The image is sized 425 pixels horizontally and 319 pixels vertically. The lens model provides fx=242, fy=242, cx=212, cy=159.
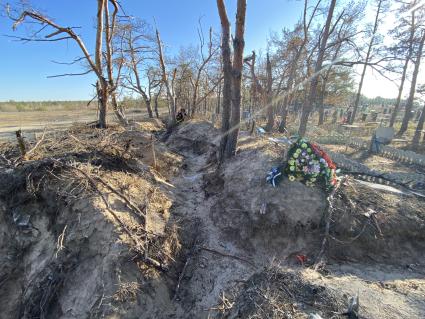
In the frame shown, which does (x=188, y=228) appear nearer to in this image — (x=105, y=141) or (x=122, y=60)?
(x=105, y=141)

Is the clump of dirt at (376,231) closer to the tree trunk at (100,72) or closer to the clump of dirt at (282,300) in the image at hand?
the clump of dirt at (282,300)

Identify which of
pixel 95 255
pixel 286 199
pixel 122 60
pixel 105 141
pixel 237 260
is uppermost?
pixel 122 60

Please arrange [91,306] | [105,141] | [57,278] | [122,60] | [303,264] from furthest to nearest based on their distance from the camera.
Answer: [122,60], [105,141], [303,264], [57,278], [91,306]

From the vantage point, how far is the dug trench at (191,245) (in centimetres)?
302

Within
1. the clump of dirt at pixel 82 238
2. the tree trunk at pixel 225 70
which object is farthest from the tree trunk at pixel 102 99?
the tree trunk at pixel 225 70

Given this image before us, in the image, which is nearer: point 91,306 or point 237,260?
point 91,306

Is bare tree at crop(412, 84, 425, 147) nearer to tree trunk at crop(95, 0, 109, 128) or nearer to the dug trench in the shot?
the dug trench

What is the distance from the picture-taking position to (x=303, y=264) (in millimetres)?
3795

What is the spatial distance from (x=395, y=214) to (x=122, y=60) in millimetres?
13540

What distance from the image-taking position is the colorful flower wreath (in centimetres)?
454

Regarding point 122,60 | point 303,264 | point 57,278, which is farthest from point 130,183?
point 122,60

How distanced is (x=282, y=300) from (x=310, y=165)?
2614 millimetres

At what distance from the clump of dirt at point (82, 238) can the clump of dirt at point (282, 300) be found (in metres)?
1.21

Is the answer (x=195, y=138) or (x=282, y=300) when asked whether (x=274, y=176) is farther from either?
(x=195, y=138)
